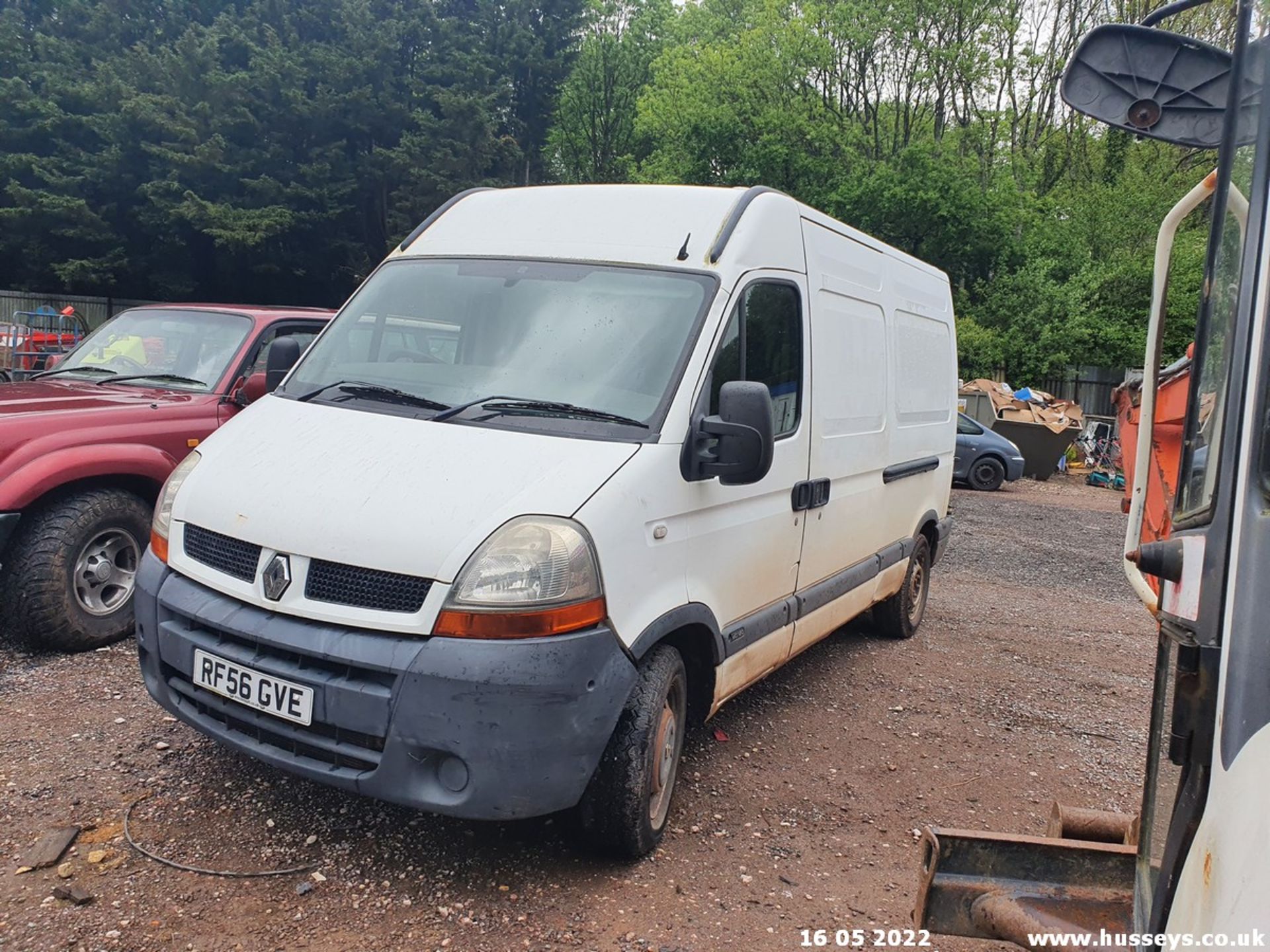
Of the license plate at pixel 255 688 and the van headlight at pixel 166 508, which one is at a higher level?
the van headlight at pixel 166 508

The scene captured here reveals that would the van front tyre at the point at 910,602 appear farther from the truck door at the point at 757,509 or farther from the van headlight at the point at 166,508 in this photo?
the van headlight at the point at 166,508

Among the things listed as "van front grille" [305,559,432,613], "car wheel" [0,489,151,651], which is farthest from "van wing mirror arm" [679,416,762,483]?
"car wheel" [0,489,151,651]

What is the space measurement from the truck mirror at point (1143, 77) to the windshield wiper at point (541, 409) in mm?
1670

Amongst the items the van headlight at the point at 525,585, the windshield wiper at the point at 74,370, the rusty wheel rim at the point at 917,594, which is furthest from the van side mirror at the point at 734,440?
the windshield wiper at the point at 74,370

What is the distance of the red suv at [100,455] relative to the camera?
4.62 metres

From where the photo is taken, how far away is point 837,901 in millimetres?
3258

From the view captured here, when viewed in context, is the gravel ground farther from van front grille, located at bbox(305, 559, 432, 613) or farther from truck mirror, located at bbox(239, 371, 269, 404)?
truck mirror, located at bbox(239, 371, 269, 404)

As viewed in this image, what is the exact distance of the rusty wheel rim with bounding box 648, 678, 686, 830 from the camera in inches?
130

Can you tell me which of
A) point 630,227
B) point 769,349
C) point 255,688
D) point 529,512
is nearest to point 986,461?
point 769,349

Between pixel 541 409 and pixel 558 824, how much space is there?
1.53m

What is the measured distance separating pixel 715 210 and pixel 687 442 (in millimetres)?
1167

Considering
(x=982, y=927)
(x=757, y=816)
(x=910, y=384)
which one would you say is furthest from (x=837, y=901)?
(x=910, y=384)

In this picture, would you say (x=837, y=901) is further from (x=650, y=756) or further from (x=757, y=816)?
(x=650, y=756)

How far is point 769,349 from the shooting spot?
4008mm
